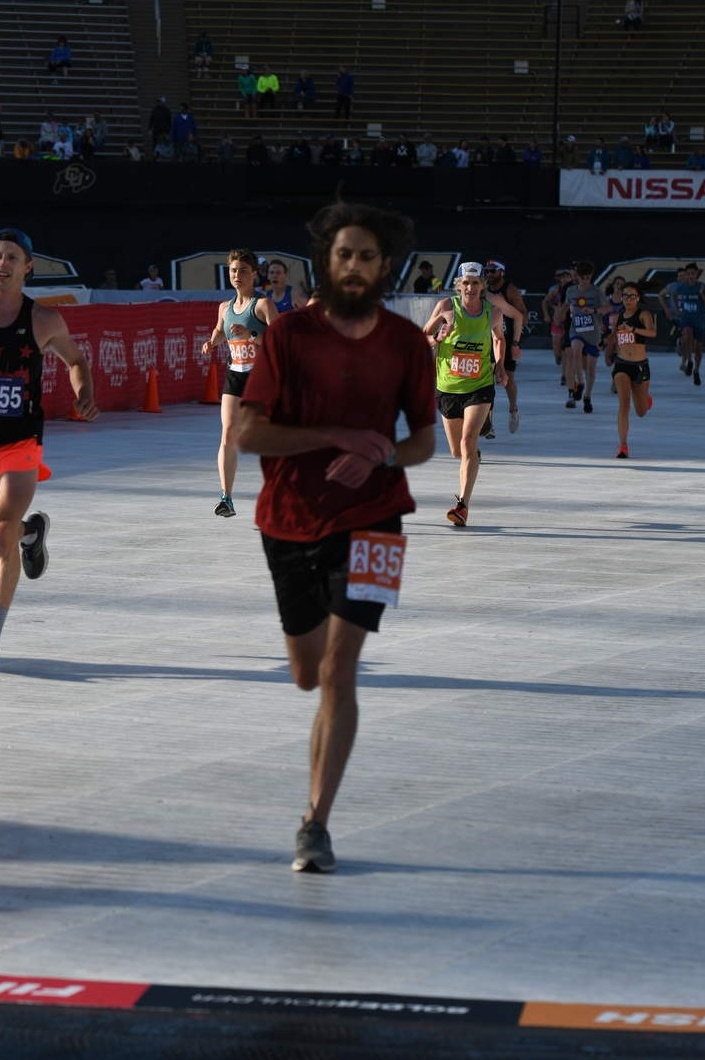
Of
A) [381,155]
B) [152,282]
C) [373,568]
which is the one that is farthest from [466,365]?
[381,155]

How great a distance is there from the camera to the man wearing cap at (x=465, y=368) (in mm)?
13898

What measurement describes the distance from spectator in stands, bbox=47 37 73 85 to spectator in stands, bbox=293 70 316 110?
5462 mm

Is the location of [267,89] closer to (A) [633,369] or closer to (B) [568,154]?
(B) [568,154]

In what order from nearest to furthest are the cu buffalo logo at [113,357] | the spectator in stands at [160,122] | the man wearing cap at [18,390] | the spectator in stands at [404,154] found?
the man wearing cap at [18,390], the cu buffalo logo at [113,357], the spectator in stands at [404,154], the spectator in stands at [160,122]

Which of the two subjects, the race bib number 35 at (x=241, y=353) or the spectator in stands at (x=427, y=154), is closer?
the race bib number 35 at (x=241, y=353)

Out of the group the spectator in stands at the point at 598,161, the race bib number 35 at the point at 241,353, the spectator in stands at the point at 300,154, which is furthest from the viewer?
the spectator in stands at the point at 598,161

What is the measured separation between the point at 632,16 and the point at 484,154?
7550 millimetres

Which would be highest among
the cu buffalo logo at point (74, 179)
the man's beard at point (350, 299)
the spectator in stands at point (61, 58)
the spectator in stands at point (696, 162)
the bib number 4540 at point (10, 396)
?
the spectator in stands at point (61, 58)

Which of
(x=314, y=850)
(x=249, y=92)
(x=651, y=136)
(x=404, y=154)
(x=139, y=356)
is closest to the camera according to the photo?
(x=314, y=850)

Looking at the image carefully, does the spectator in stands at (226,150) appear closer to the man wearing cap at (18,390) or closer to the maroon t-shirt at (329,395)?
the man wearing cap at (18,390)

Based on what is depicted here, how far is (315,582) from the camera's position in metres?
5.68

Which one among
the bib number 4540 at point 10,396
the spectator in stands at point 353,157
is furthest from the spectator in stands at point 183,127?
the bib number 4540 at point 10,396

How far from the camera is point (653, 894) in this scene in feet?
18.0

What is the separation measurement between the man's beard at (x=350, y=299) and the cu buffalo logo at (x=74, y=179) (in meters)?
35.6
